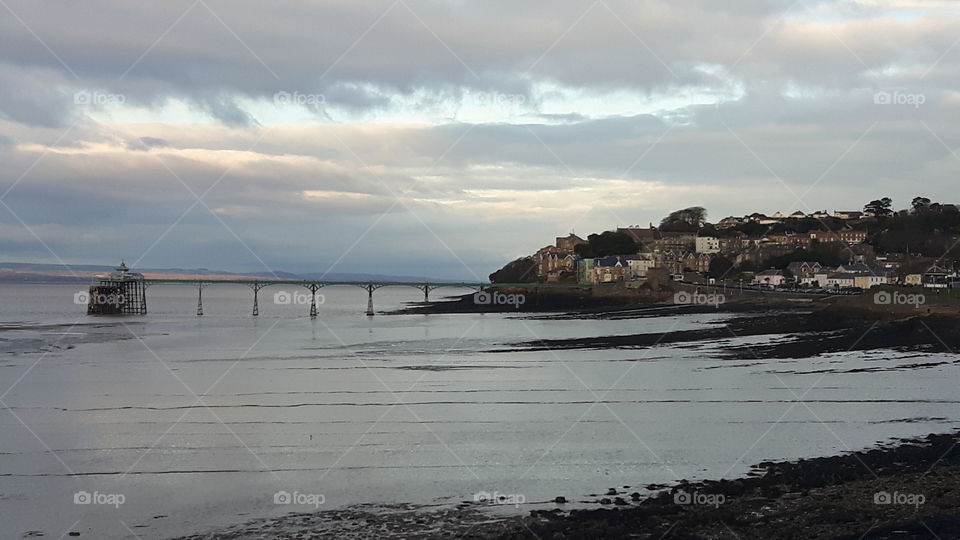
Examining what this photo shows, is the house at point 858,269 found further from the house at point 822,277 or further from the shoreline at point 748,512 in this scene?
the shoreline at point 748,512

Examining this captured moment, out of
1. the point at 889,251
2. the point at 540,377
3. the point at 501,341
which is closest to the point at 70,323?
the point at 501,341

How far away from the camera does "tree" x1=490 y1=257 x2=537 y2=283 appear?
143137 millimetres

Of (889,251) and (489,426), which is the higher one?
(889,251)

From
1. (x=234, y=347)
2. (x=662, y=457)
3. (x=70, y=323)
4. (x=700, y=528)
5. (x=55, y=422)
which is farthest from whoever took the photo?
(x=70, y=323)

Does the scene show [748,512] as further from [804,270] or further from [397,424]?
[804,270]

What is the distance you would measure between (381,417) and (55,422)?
785 cm

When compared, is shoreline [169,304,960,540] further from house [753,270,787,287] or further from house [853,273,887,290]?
house [753,270,787,287]

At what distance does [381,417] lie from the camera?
69.4 feet

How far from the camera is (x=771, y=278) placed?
328ft

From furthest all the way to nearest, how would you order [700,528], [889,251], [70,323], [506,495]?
[889,251]
[70,323]
[506,495]
[700,528]

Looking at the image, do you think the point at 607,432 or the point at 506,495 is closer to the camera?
the point at 506,495

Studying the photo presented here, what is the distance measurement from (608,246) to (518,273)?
2401 centimetres

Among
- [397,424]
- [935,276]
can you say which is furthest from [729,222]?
[397,424]

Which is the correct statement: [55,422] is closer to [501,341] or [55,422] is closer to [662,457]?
[662,457]
